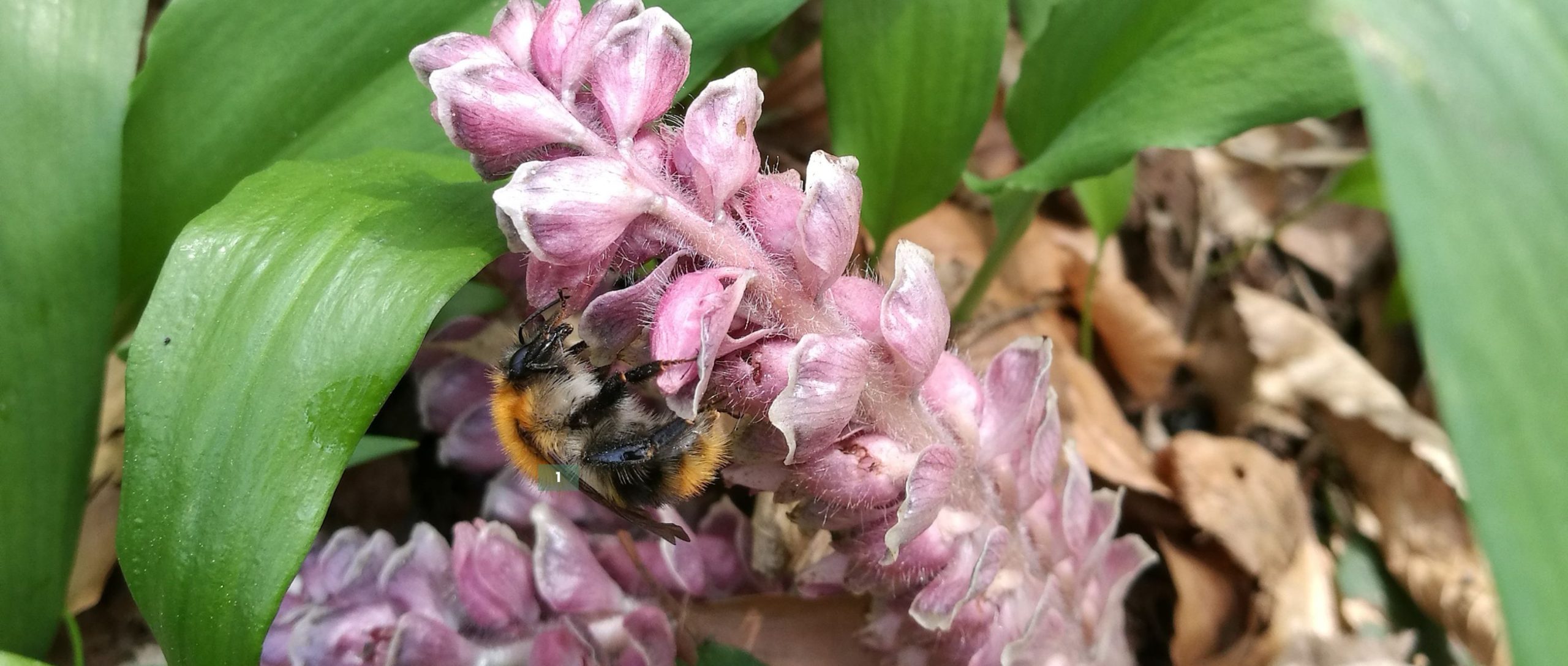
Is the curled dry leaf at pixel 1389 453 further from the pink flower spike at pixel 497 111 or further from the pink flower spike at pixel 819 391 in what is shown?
the pink flower spike at pixel 497 111

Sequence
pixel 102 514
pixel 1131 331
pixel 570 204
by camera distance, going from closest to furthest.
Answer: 1. pixel 570 204
2. pixel 102 514
3. pixel 1131 331

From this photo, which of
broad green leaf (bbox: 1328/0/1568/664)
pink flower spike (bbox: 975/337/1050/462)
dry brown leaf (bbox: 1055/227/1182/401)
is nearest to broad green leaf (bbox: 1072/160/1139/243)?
dry brown leaf (bbox: 1055/227/1182/401)

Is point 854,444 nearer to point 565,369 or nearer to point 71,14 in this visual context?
point 565,369

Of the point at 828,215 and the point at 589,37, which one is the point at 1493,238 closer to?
the point at 828,215

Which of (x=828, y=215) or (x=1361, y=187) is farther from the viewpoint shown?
(x=1361, y=187)

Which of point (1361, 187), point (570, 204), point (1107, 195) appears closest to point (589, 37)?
point (570, 204)

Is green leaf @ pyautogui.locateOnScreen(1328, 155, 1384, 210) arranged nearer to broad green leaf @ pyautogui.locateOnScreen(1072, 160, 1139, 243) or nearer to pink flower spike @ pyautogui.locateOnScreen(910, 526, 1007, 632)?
broad green leaf @ pyautogui.locateOnScreen(1072, 160, 1139, 243)

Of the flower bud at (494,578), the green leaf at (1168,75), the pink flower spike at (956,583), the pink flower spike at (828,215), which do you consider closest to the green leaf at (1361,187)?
the green leaf at (1168,75)
